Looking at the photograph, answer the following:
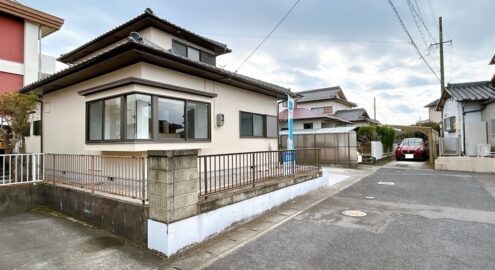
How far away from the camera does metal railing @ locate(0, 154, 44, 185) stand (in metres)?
6.43

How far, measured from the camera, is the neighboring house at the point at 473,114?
12578mm

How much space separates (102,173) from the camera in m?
5.98

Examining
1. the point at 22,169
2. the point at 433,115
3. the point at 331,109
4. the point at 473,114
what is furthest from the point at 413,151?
the point at 433,115

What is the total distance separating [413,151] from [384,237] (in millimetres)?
Result: 15864

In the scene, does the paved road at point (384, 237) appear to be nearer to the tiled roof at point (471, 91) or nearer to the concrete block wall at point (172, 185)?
the concrete block wall at point (172, 185)

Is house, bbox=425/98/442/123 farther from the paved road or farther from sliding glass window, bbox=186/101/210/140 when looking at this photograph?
sliding glass window, bbox=186/101/210/140

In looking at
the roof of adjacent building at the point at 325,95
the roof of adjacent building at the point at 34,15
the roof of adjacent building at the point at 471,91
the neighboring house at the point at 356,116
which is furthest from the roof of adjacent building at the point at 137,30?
the roof of adjacent building at the point at 325,95

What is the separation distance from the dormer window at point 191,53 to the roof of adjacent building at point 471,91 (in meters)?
12.8

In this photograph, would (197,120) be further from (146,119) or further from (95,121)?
(95,121)

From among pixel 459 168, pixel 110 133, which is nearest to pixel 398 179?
pixel 459 168

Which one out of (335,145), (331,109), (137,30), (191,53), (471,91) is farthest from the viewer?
(331,109)

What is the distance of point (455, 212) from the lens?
574cm

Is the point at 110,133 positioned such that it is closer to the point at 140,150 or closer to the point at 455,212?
the point at 140,150

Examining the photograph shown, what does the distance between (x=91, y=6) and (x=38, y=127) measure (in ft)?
15.6
